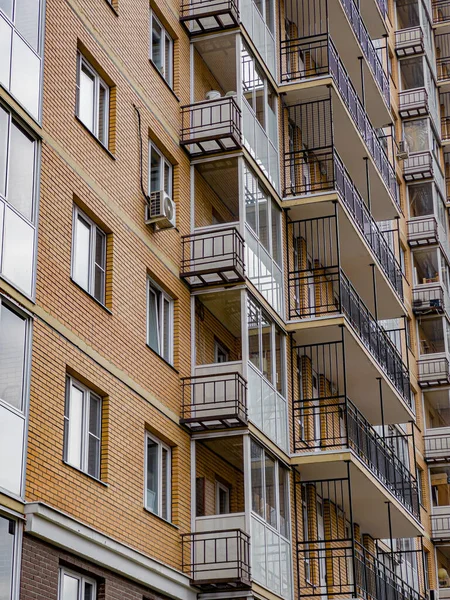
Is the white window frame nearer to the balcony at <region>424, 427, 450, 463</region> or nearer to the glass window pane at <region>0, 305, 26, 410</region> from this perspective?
the glass window pane at <region>0, 305, 26, 410</region>

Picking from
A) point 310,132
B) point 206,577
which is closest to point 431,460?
point 310,132

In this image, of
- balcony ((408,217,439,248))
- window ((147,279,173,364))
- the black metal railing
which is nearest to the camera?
the black metal railing

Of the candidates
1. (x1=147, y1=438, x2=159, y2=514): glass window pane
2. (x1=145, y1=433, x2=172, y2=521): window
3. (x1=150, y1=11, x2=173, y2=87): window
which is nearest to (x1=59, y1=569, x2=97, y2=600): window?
(x1=145, y1=433, x2=172, y2=521): window

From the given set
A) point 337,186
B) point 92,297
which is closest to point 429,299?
point 337,186

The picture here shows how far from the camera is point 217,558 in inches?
802

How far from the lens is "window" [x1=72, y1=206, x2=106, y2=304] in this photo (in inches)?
724

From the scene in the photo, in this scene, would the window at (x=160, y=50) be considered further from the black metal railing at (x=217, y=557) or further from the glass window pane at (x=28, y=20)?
the black metal railing at (x=217, y=557)

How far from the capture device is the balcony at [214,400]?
2136cm

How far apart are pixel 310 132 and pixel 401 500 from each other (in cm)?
961

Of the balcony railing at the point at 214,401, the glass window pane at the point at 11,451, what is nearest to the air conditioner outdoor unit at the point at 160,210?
the balcony railing at the point at 214,401

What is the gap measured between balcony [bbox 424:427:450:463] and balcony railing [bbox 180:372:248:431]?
2112 cm

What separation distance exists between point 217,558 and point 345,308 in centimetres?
1018

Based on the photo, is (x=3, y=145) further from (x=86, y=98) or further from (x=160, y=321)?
(x=160, y=321)

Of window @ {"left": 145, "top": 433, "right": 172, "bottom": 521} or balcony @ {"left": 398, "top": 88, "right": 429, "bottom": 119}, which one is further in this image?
balcony @ {"left": 398, "top": 88, "right": 429, "bottom": 119}
